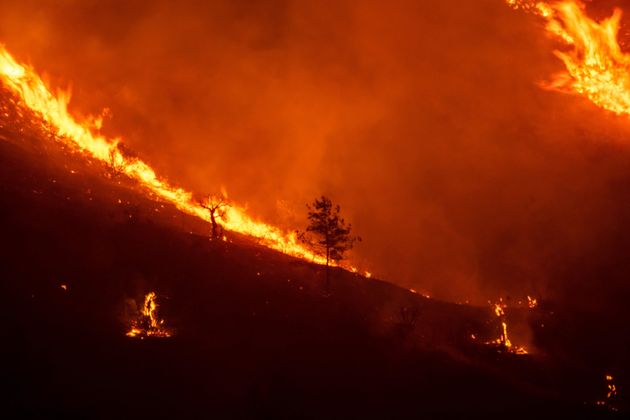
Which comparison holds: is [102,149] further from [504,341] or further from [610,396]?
[610,396]

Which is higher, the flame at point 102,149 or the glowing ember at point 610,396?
the flame at point 102,149

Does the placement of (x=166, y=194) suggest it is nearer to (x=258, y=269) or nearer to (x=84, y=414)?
(x=258, y=269)

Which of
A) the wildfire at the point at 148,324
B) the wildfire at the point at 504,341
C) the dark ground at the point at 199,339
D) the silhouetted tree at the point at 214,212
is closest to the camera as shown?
the dark ground at the point at 199,339

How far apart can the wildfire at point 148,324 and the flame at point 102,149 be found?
114ft

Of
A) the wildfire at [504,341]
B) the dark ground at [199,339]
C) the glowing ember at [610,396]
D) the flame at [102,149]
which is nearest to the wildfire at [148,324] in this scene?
the dark ground at [199,339]

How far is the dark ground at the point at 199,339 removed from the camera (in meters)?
25.8

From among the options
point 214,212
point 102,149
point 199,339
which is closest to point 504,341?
point 214,212

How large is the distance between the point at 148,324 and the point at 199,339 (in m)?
3.23

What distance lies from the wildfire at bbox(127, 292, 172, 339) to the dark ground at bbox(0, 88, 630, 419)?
0.61 m

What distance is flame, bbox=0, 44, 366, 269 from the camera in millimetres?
72688

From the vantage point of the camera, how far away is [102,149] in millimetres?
79312

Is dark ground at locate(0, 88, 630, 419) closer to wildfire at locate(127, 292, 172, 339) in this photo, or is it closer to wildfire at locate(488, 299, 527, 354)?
wildfire at locate(127, 292, 172, 339)

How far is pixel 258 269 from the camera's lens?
50.8 m

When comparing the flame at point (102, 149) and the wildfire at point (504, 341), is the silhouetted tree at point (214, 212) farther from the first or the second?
the wildfire at point (504, 341)
